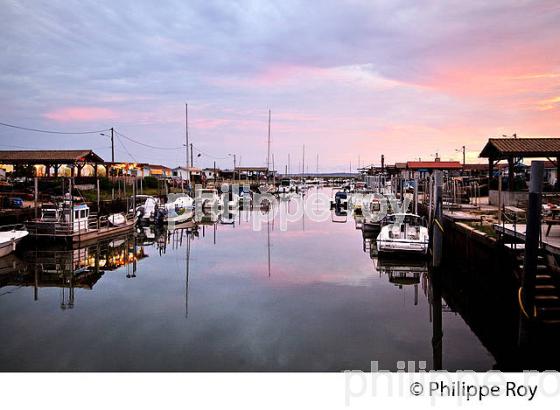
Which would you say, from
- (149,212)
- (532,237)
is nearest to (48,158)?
(149,212)

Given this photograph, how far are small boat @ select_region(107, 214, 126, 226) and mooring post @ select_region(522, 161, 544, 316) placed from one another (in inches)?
695

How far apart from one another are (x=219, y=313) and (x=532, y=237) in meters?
5.91

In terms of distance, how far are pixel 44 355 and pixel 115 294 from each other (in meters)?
3.96

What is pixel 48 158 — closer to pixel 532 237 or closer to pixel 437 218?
pixel 437 218

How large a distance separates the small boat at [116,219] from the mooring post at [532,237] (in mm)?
17653

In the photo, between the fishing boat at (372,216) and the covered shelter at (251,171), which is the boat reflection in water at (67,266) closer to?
the fishing boat at (372,216)

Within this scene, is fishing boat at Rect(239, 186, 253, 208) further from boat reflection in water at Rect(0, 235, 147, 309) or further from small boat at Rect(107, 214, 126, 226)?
boat reflection in water at Rect(0, 235, 147, 309)

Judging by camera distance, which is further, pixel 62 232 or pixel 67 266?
pixel 62 232

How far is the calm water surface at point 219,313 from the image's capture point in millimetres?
7086

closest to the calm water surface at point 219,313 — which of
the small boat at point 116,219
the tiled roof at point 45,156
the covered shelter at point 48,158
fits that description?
the small boat at point 116,219

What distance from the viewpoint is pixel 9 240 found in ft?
49.4

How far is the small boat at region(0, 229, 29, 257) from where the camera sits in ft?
48.6
